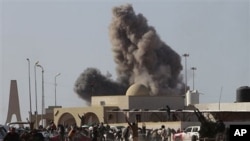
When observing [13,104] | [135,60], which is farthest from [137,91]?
[13,104]

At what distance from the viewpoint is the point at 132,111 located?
62.6 metres

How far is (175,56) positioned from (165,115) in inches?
1417

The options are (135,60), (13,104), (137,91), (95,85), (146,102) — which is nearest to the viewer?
(146,102)

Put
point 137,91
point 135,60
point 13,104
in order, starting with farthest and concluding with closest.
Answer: point 135,60 < point 13,104 < point 137,91

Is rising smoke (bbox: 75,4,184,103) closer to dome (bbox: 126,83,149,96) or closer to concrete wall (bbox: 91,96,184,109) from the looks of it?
dome (bbox: 126,83,149,96)

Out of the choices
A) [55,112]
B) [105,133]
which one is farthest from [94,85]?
[105,133]

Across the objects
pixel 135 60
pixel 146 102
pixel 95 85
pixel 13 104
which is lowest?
pixel 146 102

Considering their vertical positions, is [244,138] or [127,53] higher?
[127,53]

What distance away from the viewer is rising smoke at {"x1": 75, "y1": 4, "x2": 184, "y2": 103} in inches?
3637

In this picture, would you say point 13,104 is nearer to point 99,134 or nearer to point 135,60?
point 135,60

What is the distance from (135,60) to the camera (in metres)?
93.2

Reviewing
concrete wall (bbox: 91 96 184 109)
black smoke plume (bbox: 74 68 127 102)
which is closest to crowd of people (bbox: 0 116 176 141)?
concrete wall (bbox: 91 96 184 109)

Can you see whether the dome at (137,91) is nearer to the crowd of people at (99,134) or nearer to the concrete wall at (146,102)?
the concrete wall at (146,102)

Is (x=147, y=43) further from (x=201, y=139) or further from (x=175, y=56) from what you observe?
(x=201, y=139)
